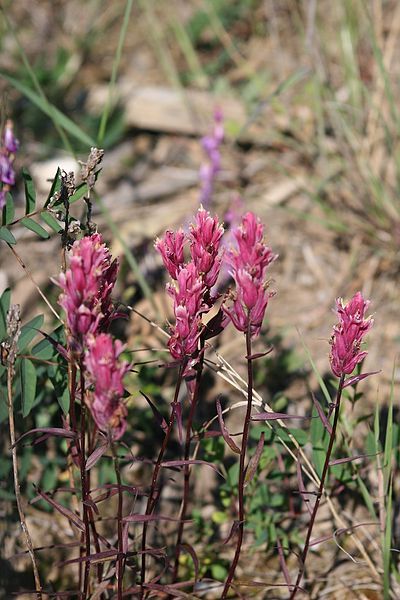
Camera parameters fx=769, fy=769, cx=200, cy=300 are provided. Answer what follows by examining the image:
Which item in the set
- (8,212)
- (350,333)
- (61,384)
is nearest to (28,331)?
(61,384)

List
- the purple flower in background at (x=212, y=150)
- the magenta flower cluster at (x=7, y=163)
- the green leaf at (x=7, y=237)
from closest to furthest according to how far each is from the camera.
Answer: the green leaf at (x=7, y=237) < the magenta flower cluster at (x=7, y=163) < the purple flower in background at (x=212, y=150)

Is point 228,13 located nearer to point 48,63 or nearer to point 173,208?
point 48,63

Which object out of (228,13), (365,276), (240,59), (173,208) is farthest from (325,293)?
(228,13)

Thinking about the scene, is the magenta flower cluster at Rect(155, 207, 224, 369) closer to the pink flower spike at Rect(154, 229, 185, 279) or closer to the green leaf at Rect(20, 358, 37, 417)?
the pink flower spike at Rect(154, 229, 185, 279)

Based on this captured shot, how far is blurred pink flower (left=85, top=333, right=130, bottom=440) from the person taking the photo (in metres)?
1.25

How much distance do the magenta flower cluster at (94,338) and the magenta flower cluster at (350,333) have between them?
0.42m

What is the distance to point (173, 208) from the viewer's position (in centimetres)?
386

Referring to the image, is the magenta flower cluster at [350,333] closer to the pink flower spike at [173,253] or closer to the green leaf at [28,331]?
the pink flower spike at [173,253]

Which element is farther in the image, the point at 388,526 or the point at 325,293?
the point at 325,293

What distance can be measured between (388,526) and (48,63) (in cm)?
373

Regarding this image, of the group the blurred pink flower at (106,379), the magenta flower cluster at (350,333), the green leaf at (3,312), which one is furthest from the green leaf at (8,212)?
the magenta flower cluster at (350,333)

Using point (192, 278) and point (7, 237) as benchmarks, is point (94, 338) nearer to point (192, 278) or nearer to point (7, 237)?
point (192, 278)

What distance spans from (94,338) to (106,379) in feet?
0.30

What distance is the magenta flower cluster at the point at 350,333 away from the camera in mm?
1451
